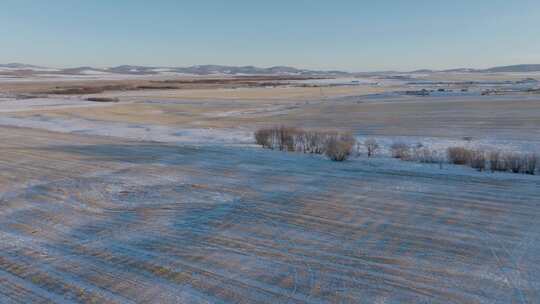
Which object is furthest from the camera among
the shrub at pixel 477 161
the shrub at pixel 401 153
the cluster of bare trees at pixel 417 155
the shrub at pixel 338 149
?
the shrub at pixel 401 153

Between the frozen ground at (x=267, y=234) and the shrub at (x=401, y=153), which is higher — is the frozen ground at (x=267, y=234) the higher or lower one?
the lower one

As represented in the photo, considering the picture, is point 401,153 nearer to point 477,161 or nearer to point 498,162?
point 477,161

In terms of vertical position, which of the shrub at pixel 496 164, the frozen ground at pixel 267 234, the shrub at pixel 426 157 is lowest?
the frozen ground at pixel 267 234

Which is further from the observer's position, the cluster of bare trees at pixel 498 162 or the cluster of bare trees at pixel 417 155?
the cluster of bare trees at pixel 417 155

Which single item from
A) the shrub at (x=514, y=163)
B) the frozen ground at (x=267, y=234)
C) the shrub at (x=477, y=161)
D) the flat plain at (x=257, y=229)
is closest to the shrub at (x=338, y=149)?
the flat plain at (x=257, y=229)

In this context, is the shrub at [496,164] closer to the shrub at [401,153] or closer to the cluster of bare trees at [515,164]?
the cluster of bare trees at [515,164]

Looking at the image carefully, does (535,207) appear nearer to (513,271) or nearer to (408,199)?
(408,199)

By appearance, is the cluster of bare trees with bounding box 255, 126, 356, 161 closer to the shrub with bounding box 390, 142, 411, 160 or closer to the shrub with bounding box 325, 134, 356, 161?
the shrub with bounding box 325, 134, 356, 161

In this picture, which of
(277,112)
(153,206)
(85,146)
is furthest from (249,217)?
(277,112)

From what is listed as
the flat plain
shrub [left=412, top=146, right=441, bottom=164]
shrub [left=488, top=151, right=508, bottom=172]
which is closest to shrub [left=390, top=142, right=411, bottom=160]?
shrub [left=412, top=146, right=441, bottom=164]
